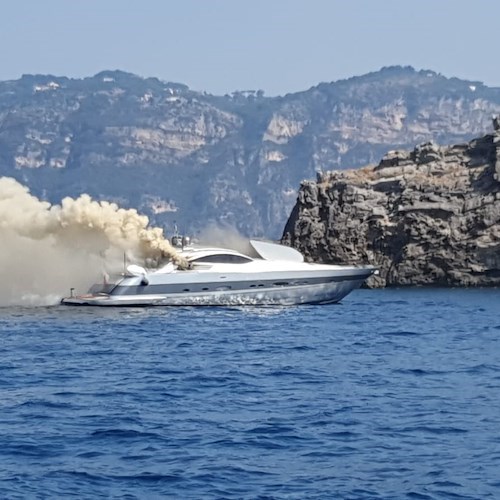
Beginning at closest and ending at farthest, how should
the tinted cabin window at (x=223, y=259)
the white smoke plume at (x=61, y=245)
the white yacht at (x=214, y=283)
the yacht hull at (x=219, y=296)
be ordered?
the yacht hull at (x=219, y=296) < the white yacht at (x=214, y=283) < the tinted cabin window at (x=223, y=259) < the white smoke plume at (x=61, y=245)

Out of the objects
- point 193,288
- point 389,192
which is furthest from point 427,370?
point 389,192

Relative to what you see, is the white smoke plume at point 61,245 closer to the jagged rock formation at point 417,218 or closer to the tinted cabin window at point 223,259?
the tinted cabin window at point 223,259

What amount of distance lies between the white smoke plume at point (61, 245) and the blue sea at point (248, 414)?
16.5 metres

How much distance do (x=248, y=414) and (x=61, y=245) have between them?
146 feet

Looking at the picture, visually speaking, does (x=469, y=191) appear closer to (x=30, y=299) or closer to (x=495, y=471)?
(x=30, y=299)

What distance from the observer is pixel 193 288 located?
71.9 meters

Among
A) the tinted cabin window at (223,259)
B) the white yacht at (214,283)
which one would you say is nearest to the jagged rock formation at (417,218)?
the white yacht at (214,283)

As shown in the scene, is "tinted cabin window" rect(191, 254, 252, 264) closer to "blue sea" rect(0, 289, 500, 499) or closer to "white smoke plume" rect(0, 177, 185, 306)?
"white smoke plume" rect(0, 177, 185, 306)

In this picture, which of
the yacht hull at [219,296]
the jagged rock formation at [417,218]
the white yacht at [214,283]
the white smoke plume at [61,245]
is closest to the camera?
the yacht hull at [219,296]

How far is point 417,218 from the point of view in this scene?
124625mm

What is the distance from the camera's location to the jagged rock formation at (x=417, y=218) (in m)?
121

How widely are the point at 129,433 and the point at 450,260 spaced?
93590 millimetres

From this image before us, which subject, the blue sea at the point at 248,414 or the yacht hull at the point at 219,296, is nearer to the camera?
the blue sea at the point at 248,414

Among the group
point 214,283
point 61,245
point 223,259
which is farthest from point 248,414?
point 61,245
